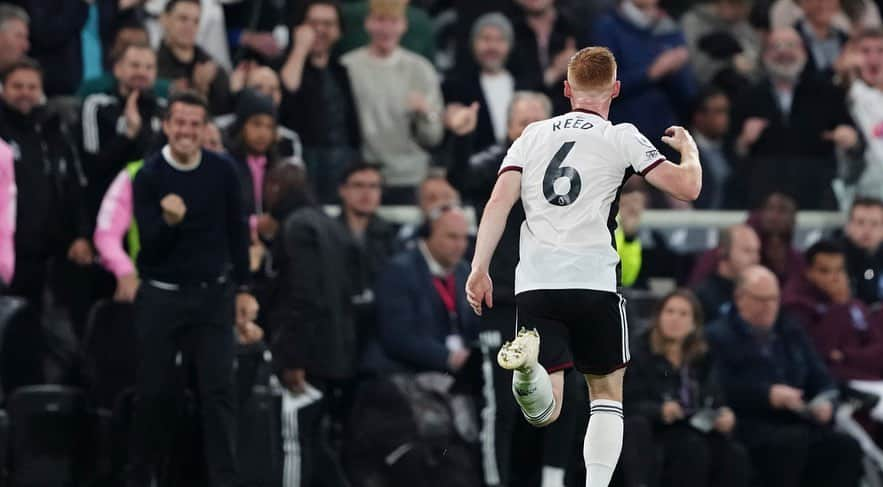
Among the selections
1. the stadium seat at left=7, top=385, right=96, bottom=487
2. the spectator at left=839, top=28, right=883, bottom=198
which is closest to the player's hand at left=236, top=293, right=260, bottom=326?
the stadium seat at left=7, top=385, right=96, bottom=487

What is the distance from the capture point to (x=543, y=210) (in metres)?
8.30

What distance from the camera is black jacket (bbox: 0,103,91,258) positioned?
11.4m

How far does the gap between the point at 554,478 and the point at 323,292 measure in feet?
6.36

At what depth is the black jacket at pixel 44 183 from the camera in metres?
11.4

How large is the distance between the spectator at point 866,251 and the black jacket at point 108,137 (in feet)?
16.2

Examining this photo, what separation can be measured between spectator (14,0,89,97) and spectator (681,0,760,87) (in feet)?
16.3

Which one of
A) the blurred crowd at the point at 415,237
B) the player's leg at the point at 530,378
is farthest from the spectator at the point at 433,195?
the player's leg at the point at 530,378

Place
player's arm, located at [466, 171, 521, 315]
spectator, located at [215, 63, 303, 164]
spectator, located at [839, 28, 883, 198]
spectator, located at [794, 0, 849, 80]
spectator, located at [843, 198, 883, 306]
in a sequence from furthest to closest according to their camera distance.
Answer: spectator, located at [794, 0, 849, 80] → spectator, located at [839, 28, 883, 198] → spectator, located at [843, 198, 883, 306] → spectator, located at [215, 63, 303, 164] → player's arm, located at [466, 171, 521, 315]

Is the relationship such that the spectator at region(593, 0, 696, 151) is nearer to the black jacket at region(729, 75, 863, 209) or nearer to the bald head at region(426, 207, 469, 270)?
the black jacket at region(729, 75, 863, 209)

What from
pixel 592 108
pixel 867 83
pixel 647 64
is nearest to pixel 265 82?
pixel 647 64

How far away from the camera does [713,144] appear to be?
1438cm

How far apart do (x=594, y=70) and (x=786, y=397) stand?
4560mm

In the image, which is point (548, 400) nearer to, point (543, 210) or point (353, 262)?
point (543, 210)

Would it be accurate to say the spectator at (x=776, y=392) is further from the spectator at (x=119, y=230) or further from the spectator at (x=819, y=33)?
the spectator at (x=119, y=230)
